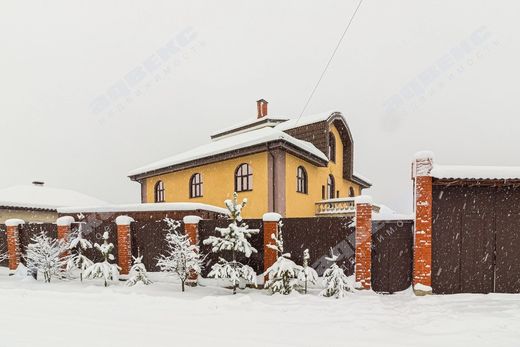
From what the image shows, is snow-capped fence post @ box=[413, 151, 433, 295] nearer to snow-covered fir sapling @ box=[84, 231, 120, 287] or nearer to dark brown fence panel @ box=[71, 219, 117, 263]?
snow-covered fir sapling @ box=[84, 231, 120, 287]

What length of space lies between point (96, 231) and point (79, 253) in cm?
86

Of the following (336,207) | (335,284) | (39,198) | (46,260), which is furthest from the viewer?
(39,198)

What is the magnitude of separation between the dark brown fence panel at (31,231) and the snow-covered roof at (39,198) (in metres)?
9.56

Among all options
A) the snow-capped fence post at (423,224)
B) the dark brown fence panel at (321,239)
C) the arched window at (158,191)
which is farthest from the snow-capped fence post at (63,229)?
the snow-capped fence post at (423,224)

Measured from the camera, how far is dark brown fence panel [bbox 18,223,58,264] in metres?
10.2

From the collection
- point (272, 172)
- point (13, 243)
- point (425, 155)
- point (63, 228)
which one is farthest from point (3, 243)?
point (425, 155)

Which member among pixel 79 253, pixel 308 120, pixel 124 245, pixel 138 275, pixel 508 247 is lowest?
pixel 138 275

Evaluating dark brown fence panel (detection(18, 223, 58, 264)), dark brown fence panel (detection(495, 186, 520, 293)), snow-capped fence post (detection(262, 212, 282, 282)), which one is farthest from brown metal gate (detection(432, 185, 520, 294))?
dark brown fence panel (detection(18, 223, 58, 264))

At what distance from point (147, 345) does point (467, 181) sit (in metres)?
7.45

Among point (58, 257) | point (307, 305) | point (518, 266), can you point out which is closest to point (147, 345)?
point (307, 305)

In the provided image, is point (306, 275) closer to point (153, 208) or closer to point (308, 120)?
point (153, 208)

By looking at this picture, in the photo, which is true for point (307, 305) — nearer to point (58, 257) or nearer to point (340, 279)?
point (340, 279)

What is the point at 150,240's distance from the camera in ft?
29.9

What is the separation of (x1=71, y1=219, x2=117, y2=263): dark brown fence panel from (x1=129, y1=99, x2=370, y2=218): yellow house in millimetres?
6003
